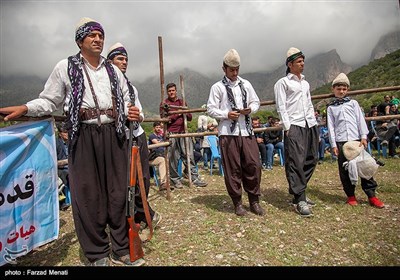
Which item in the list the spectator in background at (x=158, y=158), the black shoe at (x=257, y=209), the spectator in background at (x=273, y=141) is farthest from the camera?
the spectator in background at (x=273, y=141)

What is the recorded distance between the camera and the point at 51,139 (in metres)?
2.74

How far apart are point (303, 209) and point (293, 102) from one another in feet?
4.72

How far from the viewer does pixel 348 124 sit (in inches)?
158

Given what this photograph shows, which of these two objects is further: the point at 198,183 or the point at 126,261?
the point at 198,183

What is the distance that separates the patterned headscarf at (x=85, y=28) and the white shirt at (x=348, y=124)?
3406mm

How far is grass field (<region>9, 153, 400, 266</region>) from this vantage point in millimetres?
2611

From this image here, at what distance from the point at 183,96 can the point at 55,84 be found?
11.9 ft

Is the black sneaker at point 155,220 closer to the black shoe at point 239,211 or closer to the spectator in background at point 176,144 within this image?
the black shoe at point 239,211

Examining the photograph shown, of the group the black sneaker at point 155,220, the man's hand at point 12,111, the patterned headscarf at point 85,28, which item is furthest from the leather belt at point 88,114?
the black sneaker at point 155,220

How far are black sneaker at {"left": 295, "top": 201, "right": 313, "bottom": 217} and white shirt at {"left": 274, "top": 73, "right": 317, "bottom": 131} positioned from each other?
102 centimetres

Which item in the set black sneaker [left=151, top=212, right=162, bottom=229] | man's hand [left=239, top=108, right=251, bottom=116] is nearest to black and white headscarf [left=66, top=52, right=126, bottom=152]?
black sneaker [left=151, top=212, right=162, bottom=229]

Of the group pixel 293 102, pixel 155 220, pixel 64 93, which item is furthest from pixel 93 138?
pixel 293 102

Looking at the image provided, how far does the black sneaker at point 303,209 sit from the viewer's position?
360 cm

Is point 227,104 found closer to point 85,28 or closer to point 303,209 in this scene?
point 303,209
